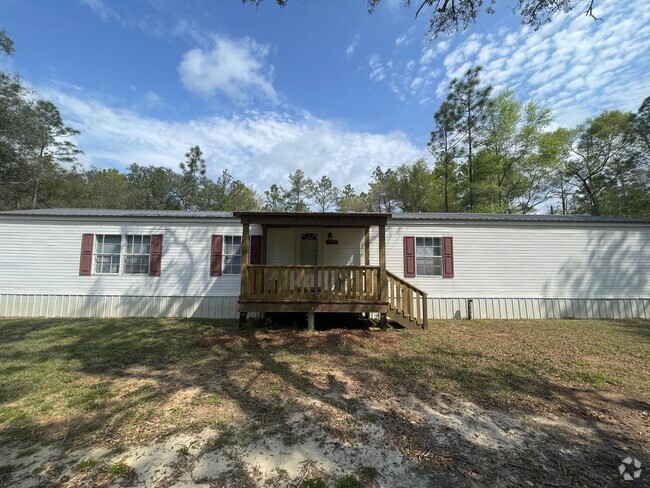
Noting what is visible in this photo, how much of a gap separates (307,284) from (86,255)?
7308 millimetres

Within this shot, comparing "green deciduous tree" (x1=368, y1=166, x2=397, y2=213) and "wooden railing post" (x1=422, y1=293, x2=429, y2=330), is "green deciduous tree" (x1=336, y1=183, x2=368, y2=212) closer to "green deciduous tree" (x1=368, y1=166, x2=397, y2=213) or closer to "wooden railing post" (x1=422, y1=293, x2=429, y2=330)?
"green deciduous tree" (x1=368, y1=166, x2=397, y2=213)

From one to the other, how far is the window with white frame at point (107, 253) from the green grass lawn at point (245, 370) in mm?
1942

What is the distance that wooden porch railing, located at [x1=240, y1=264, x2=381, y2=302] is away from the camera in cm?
777

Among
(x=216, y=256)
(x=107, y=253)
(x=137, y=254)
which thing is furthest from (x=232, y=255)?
(x=107, y=253)

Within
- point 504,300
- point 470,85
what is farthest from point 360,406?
point 470,85

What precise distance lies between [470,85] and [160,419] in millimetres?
25474

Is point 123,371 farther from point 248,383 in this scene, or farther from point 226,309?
point 226,309

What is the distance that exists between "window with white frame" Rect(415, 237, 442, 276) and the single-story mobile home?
0.11ft

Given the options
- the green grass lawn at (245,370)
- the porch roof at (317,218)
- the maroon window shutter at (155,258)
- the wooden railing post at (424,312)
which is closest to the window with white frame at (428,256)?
the wooden railing post at (424,312)

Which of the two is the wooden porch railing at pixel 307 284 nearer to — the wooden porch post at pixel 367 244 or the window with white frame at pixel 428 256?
the wooden porch post at pixel 367 244

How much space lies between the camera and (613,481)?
249 centimetres

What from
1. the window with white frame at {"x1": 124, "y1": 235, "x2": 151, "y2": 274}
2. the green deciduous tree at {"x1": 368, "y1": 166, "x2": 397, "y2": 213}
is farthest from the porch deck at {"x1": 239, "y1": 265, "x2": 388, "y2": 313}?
the green deciduous tree at {"x1": 368, "y1": 166, "x2": 397, "y2": 213}

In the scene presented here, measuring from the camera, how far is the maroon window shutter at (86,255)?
955 cm

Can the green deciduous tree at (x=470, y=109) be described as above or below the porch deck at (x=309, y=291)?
above
